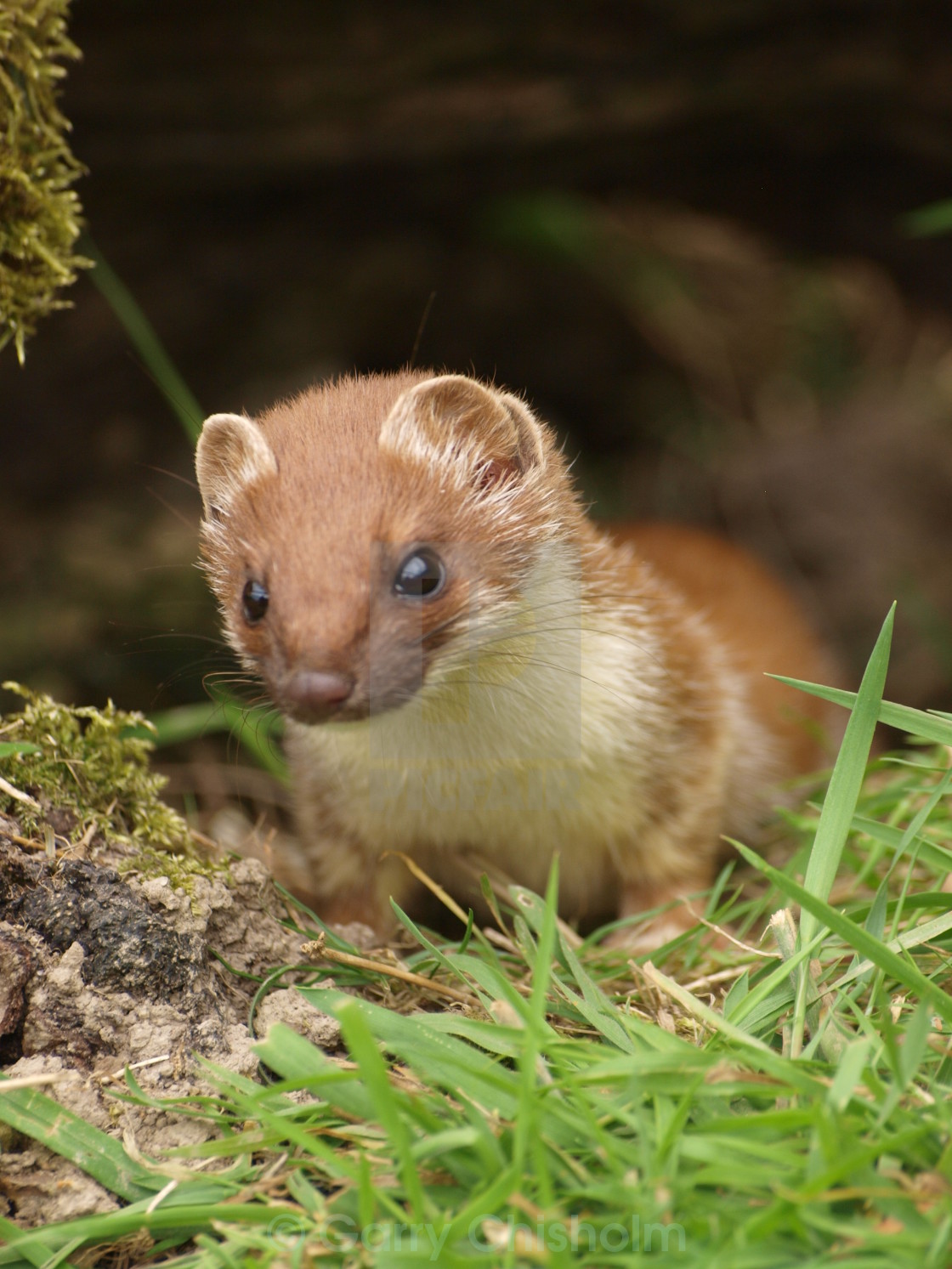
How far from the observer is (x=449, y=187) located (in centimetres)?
635

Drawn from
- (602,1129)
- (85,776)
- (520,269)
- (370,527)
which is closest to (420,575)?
(370,527)

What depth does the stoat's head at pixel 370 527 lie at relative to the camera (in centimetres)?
275

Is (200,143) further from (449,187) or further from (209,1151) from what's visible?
(209,1151)

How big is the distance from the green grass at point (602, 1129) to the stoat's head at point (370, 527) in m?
0.74

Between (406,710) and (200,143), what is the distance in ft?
12.2

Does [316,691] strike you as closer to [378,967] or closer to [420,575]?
[420,575]

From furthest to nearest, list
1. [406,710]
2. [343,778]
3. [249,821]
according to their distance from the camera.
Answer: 1. [249,821]
2. [343,778]
3. [406,710]

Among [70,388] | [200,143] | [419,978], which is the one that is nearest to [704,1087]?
[419,978]

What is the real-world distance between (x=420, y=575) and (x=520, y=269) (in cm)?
555

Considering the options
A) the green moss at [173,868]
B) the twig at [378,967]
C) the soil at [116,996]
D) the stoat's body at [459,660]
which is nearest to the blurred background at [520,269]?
the stoat's body at [459,660]

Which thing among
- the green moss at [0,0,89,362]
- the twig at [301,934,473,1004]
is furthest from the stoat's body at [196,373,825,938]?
the green moss at [0,0,89,362]

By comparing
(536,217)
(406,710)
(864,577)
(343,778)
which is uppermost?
(536,217)

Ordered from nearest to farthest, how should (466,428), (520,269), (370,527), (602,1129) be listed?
1. (602,1129)
2. (370,527)
3. (466,428)
4. (520,269)

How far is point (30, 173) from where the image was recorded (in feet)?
12.4
